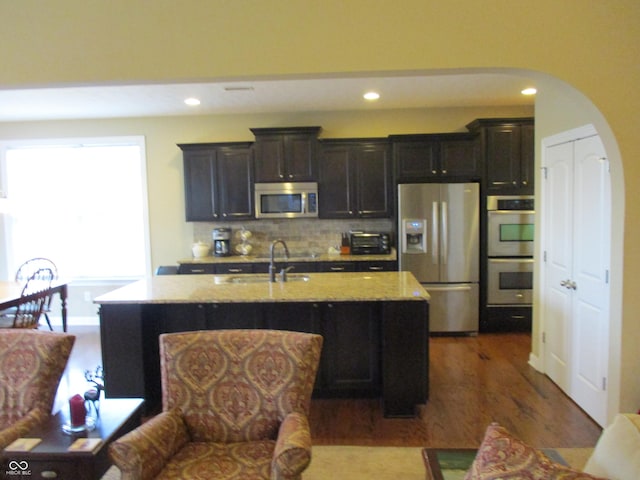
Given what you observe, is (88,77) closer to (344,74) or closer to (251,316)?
(344,74)

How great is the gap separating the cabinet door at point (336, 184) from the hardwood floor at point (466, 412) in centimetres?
202

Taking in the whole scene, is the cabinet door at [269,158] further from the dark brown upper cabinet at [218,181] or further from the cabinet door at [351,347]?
the cabinet door at [351,347]

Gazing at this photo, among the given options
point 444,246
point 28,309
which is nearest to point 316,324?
point 444,246

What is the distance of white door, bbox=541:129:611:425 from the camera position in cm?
312

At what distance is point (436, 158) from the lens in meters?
5.37

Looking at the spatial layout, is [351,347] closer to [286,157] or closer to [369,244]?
[369,244]

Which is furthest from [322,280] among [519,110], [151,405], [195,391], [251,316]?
[519,110]

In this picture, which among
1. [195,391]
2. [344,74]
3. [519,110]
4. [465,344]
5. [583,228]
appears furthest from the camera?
[519,110]

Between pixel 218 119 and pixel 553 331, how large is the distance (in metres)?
4.33

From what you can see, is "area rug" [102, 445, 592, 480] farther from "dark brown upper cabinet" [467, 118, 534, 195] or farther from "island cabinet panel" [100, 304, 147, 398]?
"dark brown upper cabinet" [467, 118, 534, 195]

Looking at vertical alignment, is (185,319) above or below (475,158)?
below

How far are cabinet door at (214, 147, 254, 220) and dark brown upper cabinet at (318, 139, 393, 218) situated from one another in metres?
0.84

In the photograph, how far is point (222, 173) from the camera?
566 cm

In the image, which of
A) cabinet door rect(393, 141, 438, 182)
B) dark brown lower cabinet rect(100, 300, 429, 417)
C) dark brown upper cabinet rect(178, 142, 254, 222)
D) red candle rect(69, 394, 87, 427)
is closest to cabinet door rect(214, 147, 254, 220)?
dark brown upper cabinet rect(178, 142, 254, 222)
